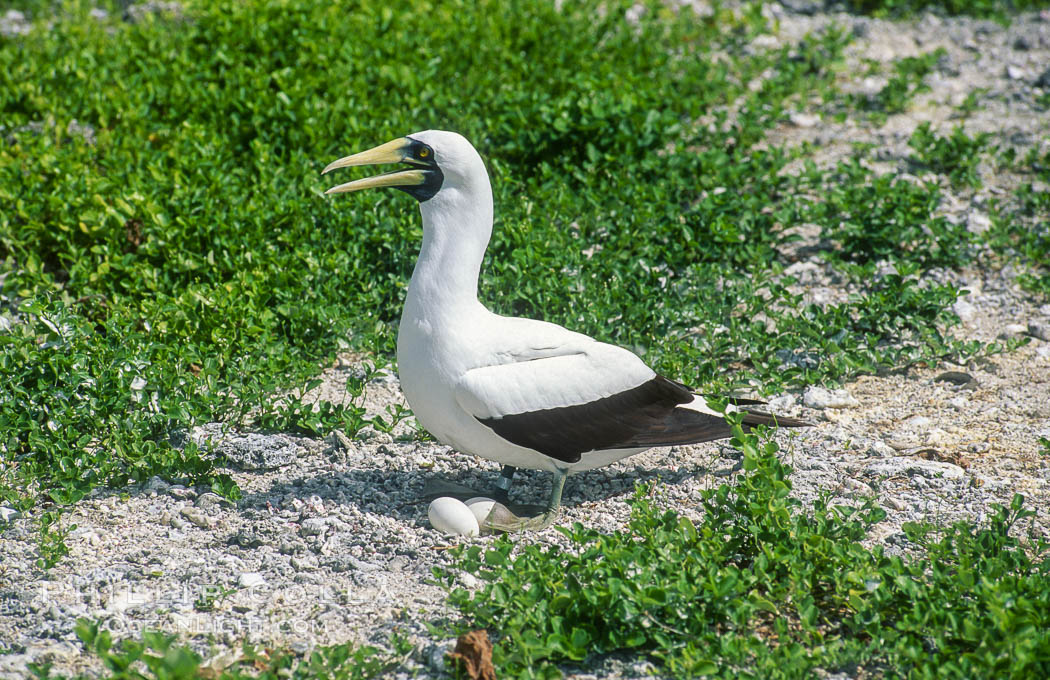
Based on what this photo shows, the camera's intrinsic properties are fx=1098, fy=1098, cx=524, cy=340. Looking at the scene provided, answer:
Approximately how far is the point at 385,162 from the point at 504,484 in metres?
1.46

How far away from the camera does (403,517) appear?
14.9ft

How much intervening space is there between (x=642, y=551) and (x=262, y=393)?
2.21 m

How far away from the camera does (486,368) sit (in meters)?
4.31

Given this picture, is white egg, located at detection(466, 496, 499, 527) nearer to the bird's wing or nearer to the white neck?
the bird's wing

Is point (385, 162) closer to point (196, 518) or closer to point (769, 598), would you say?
point (196, 518)

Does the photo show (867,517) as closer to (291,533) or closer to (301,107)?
(291,533)

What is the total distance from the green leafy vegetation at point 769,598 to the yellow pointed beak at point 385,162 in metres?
1.55

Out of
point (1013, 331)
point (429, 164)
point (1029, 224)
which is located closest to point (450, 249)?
point (429, 164)

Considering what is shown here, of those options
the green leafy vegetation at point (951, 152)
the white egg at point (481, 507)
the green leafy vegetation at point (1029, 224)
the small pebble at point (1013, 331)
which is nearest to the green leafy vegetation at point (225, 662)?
the white egg at point (481, 507)

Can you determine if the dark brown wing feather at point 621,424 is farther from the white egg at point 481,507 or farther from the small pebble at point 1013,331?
the small pebble at point 1013,331

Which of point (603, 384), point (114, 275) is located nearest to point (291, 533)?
point (603, 384)

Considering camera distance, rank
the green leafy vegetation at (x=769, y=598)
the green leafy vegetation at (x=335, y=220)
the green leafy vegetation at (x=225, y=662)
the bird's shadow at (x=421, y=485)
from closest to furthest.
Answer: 1. the green leafy vegetation at (x=225, y=662)
2. the green leafy vegetation at (x=769, y=598)
3. the bird's shadow at (x=421, y=485)
4. the green leafy vegetation at (x=335, y=220)

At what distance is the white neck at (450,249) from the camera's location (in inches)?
173

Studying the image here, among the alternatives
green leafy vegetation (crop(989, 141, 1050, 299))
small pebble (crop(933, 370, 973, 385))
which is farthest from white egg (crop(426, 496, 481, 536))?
green leafy vegetation (crop(989, 141, 1050, 299))
